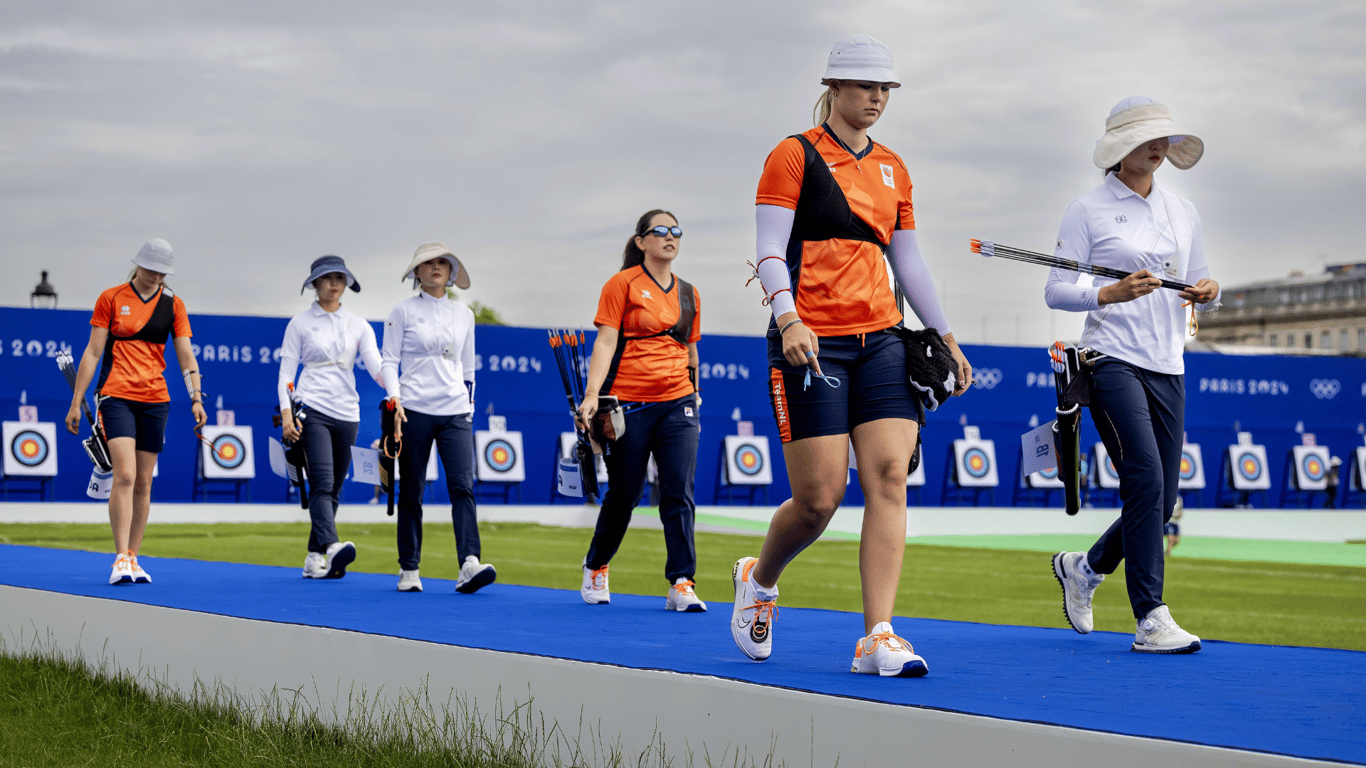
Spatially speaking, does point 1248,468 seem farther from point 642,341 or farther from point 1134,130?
point 1134,130

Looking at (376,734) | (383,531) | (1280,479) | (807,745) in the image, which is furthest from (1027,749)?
(1280,479)

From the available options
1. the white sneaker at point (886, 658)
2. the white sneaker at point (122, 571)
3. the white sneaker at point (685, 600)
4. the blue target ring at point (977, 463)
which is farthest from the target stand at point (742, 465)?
the white sneaker at point (886, 658)

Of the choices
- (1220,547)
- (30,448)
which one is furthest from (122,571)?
(1220,547)

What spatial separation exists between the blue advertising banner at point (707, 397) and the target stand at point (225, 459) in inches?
7.3

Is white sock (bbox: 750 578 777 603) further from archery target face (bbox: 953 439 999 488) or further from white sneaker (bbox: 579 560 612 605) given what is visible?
archery target face (bbox: 953 439 999 488)

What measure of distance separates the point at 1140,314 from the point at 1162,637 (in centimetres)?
103

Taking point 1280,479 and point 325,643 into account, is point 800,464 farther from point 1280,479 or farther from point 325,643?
point 1280,479

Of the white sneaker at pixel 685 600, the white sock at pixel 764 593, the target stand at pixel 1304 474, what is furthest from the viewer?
the target stand at pixel 1304 474

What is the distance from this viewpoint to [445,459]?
6.98 m

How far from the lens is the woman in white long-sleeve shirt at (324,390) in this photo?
7715mm

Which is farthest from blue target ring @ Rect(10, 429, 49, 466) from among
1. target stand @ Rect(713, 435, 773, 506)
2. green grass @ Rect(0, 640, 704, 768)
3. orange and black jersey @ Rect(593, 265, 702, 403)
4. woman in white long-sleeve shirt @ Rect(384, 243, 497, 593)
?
orange and black jersey @ Rect(593, 265, 702, 403)

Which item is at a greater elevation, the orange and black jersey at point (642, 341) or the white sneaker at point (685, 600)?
the orange and black jersey at point (642, 341)

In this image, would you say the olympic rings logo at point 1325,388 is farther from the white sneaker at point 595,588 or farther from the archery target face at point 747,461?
the white sneaker at point 595,588

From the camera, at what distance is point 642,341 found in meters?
6.30
